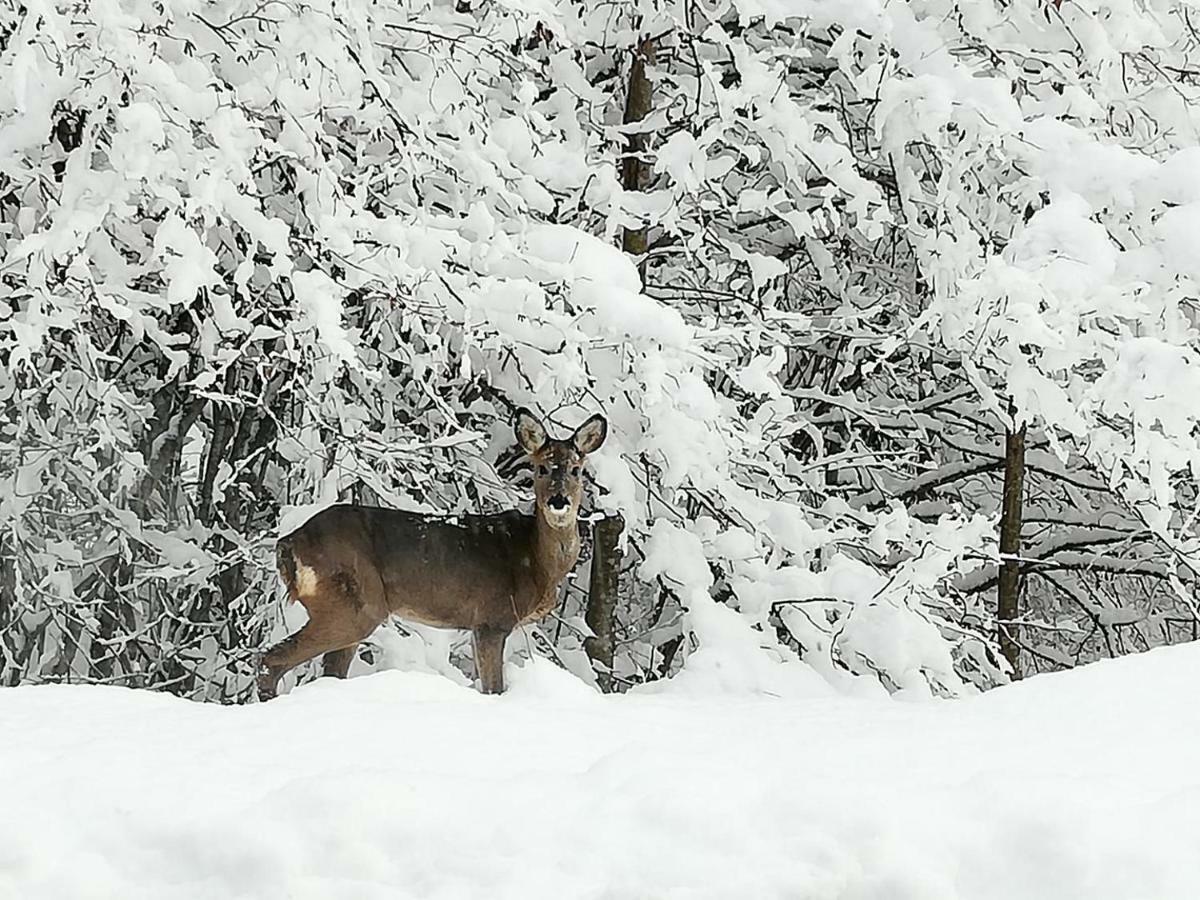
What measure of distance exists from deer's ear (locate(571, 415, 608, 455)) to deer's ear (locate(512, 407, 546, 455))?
198mm

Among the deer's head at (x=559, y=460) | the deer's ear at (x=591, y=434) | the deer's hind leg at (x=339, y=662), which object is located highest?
the deer's ear at (x=591, y=434)

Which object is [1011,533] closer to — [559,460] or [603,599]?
[603,599]

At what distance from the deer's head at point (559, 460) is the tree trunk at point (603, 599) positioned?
68.4 inches

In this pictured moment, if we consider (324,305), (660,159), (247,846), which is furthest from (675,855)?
(660,159)

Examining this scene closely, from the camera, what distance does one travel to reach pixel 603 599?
9297 mm

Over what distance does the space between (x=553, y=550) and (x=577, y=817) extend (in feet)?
13.5

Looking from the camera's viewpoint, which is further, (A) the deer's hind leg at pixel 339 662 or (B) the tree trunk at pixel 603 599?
(B) the tree trunk at pixel 603 599

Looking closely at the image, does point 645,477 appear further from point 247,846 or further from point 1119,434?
point 247,846

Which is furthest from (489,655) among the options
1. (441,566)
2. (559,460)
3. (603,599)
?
(603,599)

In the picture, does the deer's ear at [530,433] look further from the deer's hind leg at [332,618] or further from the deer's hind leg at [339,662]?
the deer's hind leg at [339,662]

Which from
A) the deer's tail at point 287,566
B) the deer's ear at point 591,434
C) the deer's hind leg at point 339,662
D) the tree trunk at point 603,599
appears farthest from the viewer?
the tree trunk at point 603,599

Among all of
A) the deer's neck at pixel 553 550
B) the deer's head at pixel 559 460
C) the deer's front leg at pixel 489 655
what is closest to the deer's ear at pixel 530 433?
the deer's head at pixel 559 460

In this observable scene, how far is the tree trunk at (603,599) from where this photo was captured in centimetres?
922

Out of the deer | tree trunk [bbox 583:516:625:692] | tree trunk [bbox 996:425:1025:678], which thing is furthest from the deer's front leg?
tree trunk [bbox 996:425:1025:678]
